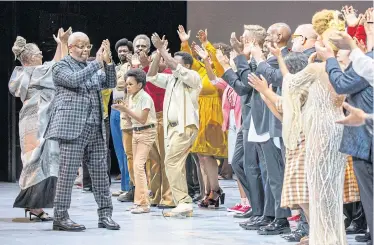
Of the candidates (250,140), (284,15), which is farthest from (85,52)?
(284,15)

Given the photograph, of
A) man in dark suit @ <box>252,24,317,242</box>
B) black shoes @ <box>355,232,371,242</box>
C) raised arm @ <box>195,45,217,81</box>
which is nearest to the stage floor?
black shoes @ <box>355,232,371,242</box>

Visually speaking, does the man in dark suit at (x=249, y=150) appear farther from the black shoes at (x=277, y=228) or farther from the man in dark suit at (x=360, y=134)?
the man in dark suit at (x=360, y=134)

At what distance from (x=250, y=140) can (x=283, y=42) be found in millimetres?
767

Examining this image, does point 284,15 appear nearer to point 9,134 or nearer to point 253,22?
point 253,22

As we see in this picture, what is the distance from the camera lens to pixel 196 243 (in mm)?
6070

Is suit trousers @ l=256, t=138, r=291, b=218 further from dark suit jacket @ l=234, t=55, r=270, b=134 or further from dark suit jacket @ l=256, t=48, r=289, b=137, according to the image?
dark suit jacket @ l=256, t=48, r=289, b=137

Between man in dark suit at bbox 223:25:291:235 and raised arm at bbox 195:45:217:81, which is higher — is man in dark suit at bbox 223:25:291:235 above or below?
below

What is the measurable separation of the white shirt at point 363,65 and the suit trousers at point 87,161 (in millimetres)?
2726

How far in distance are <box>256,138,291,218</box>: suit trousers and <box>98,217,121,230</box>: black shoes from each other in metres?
1.17

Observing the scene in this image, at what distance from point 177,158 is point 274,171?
1433mm

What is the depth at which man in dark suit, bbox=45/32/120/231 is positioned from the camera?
21.5ft

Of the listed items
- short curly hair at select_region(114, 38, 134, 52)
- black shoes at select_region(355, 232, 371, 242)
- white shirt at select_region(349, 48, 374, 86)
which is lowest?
black shoes at select_region(355, 232, 371, 242)

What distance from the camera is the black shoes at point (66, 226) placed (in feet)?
21.8

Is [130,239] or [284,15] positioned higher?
[284,15]
